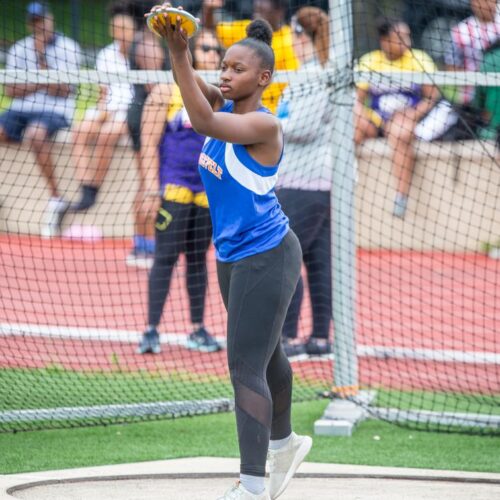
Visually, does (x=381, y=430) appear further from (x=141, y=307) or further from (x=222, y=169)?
(x=141, y=307)

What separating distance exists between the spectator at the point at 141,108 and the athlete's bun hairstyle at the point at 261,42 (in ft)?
10.00

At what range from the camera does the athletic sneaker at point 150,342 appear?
727 cm

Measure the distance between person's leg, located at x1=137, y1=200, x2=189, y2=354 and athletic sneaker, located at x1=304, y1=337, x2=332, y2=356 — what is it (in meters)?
1.08

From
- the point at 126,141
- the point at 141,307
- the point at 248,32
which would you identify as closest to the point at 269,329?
the point at 248,32

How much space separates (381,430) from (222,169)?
8.17ft

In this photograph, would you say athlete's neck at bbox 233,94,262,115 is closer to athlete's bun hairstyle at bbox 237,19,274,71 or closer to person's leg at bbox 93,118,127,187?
athlete's bun hairstyle at bbox 237,19,274,71

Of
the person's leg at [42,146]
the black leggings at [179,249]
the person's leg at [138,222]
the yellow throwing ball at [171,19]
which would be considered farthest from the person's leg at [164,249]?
the person's leg at [42,146]

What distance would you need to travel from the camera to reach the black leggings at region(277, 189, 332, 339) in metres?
7.16

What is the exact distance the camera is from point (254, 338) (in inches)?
159

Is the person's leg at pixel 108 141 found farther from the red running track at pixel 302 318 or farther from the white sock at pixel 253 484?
the white sock at pixel 253 484

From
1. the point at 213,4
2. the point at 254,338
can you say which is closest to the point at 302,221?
the point at 213,4

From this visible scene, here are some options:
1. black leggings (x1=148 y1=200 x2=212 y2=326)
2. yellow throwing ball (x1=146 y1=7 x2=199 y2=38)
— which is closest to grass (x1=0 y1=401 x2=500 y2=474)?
black leggings (x1=148 y1=200 x2=212 y2=326)

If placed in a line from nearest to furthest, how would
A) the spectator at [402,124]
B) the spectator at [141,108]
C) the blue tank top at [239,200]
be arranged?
the blue tank top at [239,200] < the spectator at [141,108] < the spectator at [402,124]

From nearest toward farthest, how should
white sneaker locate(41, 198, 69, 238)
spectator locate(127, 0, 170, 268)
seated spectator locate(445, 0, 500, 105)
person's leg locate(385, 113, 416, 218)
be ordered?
seated spectator locate(445, 0, 500, 105) → spectator locate(127, 0, 170, 268) → person's leg locate(385, 113, 416, 218) → white sneaker locate(41, 198, 69, 238)
